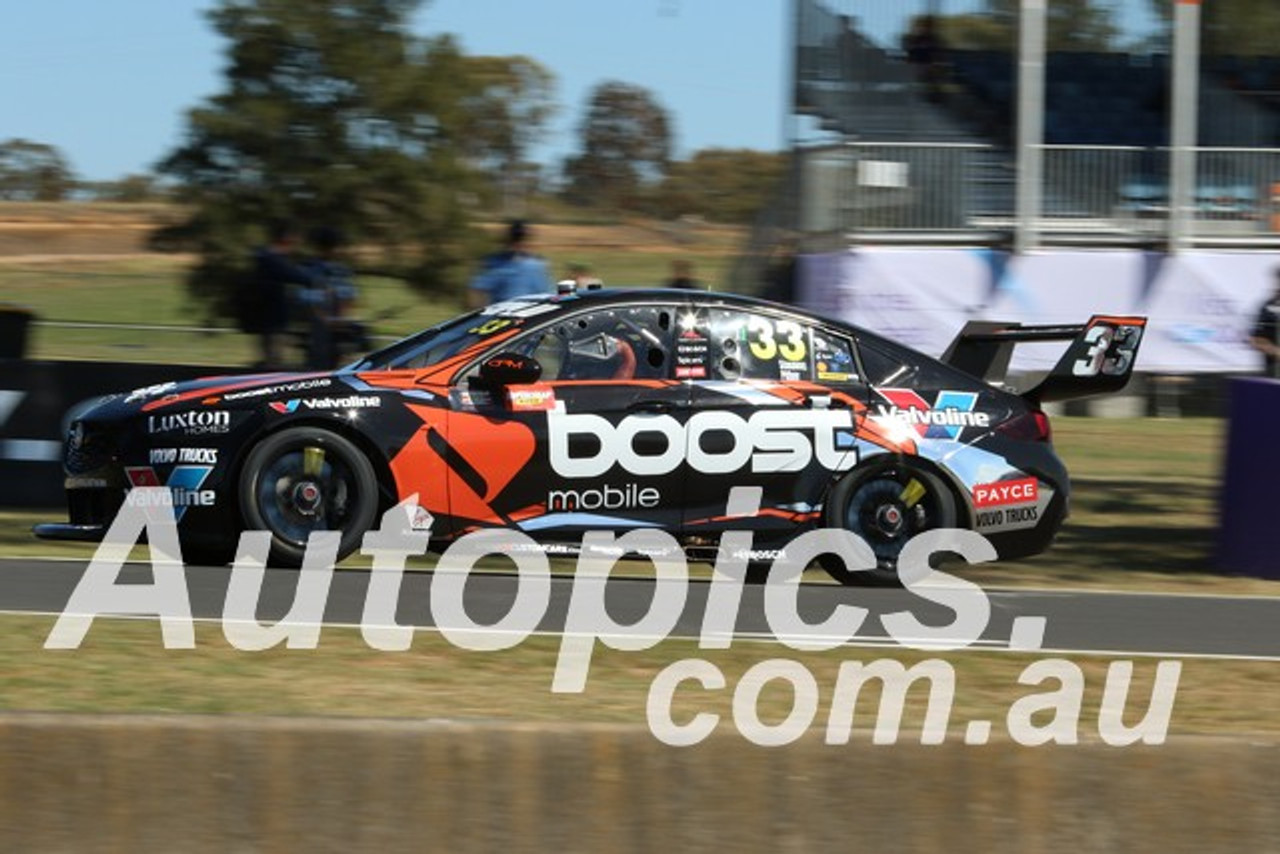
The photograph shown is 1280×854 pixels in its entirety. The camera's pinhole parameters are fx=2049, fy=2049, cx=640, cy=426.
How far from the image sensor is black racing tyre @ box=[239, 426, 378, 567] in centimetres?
954

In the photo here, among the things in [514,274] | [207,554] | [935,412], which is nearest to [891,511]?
[935,412]

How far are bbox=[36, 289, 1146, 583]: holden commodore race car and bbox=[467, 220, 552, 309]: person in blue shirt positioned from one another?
12.3 ft

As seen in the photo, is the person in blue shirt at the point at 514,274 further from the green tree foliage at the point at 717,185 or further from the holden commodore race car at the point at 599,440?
the green tree foliage at the point at 717,185

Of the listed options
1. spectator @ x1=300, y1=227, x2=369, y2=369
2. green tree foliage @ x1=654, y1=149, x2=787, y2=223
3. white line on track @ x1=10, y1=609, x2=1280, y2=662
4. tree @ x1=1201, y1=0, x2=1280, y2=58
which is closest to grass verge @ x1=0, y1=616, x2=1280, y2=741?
white line on track @ x1=10, y1=609, x2=1280, y2=662

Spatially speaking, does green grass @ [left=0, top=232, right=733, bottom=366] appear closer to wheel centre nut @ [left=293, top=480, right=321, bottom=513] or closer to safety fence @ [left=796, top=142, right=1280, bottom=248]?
wheel centre nut @ [left=293, top=480, right=321, bottom=513]

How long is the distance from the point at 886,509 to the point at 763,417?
0.76 metres

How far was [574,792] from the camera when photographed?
4766 millimetres

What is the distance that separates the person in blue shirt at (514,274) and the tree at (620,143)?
209 feet

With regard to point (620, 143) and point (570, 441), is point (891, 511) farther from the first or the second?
point (620, 143)

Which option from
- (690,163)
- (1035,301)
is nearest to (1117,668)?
(1035,301)

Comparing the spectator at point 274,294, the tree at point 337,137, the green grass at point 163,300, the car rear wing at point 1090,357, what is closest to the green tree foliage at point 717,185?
the green grass at point 163,300

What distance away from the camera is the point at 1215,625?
9.12 metres

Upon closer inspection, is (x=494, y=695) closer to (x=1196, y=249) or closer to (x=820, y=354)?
(x=820, y=354)

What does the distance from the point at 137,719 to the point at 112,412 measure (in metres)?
5.23
